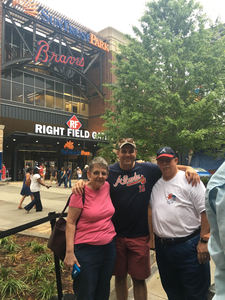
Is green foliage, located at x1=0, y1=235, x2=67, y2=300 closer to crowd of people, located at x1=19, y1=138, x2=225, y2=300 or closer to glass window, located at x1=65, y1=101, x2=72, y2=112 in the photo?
crowd of people, located at x1=19, y1=138, x2=225, y2=300

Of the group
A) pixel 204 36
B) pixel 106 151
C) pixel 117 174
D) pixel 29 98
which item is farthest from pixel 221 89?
pixel 29 98

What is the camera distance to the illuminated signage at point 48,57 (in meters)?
25.9

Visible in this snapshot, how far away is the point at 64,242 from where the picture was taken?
2.41 m

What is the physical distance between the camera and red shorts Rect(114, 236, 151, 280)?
8.51ft

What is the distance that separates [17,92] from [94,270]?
27.3 metres

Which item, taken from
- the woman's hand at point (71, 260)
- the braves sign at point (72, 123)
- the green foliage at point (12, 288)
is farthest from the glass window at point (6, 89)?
the woman's hand at point (71, 260)

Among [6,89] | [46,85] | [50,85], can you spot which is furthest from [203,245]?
[50,85]

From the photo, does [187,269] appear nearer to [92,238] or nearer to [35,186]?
[92,238]

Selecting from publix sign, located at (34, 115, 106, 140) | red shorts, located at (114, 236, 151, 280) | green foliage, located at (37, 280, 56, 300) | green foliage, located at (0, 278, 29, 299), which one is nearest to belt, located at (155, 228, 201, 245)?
red shorts, located at (114, 236, 151, 280)

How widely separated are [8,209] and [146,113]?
24.1 feet

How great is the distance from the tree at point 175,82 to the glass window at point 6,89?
1773 centimetres

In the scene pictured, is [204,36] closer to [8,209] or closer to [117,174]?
[117,174]

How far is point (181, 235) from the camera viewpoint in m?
2.34

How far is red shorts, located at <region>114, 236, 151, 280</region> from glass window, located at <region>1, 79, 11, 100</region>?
26.3 m
